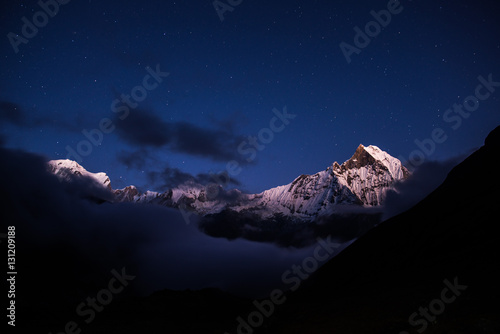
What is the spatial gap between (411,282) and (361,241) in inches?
3017

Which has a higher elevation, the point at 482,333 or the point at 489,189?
the point at 482,333

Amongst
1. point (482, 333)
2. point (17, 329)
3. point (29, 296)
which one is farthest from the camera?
point (29, 296)

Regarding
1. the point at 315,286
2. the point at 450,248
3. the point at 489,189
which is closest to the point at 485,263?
the point at 450,248

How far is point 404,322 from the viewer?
4962 cm

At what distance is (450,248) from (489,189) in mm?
Answer: 33672

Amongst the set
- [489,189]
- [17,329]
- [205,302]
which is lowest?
[489,189]

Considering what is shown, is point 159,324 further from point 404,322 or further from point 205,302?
point 404,322

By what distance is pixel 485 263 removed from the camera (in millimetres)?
65562

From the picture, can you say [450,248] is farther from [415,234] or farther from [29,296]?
[29,296]

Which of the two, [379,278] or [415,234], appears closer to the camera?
[379,278]

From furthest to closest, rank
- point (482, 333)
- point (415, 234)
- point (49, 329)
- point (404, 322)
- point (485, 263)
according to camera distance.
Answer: point (415, 234) < point (49, 329) < point (485, 263) < point (404, 322) < point (482, 333)
